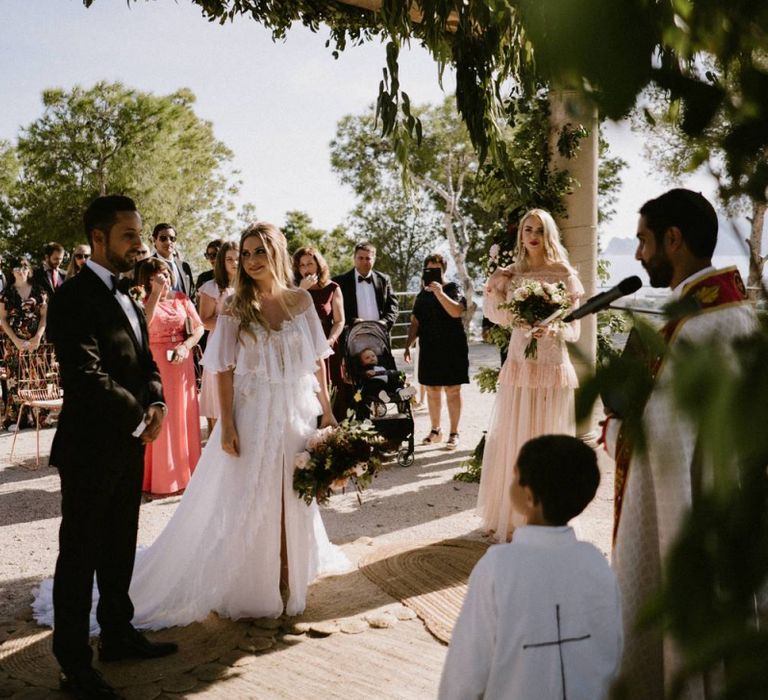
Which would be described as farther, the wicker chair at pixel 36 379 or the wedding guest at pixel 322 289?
the wicker chair at pixel 36 379

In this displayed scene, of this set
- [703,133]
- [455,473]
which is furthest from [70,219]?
[703,133]

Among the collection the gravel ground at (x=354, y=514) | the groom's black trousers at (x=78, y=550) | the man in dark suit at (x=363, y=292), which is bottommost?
the gravel ground at (x=354, y=514)

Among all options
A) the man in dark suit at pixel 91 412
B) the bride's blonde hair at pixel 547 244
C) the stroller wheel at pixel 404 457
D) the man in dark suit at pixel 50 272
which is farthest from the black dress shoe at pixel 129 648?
the man in dark suit at pixel 50 272

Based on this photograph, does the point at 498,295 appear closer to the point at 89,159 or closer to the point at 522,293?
the point at 522,293

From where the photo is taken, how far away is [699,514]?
56cm

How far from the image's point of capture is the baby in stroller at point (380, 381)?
8.42 metres

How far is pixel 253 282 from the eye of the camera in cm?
450

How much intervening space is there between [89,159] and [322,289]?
78.9 feet

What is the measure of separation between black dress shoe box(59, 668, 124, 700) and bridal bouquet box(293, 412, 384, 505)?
4.49ft

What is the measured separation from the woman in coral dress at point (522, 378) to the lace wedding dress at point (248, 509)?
181 cm

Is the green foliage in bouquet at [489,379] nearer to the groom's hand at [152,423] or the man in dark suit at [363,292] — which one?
the man in dark suit at [363,292]

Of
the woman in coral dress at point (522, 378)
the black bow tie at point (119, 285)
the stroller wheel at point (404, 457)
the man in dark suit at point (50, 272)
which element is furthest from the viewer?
the man in dark suit at point (50, 272)

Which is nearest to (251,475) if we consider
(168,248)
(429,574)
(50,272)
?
(429,574)

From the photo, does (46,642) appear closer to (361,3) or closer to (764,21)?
(764,21)
